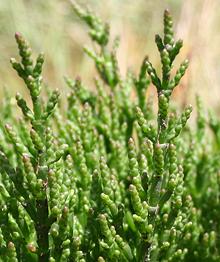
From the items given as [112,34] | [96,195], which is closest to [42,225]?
[96,195]

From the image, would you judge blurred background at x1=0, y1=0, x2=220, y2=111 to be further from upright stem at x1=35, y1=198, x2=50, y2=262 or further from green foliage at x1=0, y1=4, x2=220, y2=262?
upright stem at x1=35, y1=198, x2=50, y2=262

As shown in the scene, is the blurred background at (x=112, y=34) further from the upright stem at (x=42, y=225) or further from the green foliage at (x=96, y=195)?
the upright stem at (x=42, y=225)

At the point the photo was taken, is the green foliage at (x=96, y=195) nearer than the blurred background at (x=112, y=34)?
Yes

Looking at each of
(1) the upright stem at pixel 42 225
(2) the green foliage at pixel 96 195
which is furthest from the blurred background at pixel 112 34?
(1) the upright stem at pixel 42 225

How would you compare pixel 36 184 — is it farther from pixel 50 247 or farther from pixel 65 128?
pixel 65 128

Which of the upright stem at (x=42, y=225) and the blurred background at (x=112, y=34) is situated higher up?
the blurred background at (x=112, y=34)

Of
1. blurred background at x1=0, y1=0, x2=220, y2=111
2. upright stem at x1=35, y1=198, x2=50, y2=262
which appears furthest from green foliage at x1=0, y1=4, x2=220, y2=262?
blurred background at x1=0, y1=0, x2=220, y2=111

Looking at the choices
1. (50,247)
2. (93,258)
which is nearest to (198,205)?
(93,258)

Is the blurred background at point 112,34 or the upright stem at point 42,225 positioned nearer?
the upright stem at point 42,225

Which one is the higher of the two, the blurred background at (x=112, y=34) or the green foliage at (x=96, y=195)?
the blurred background at (x=112, y=34)
